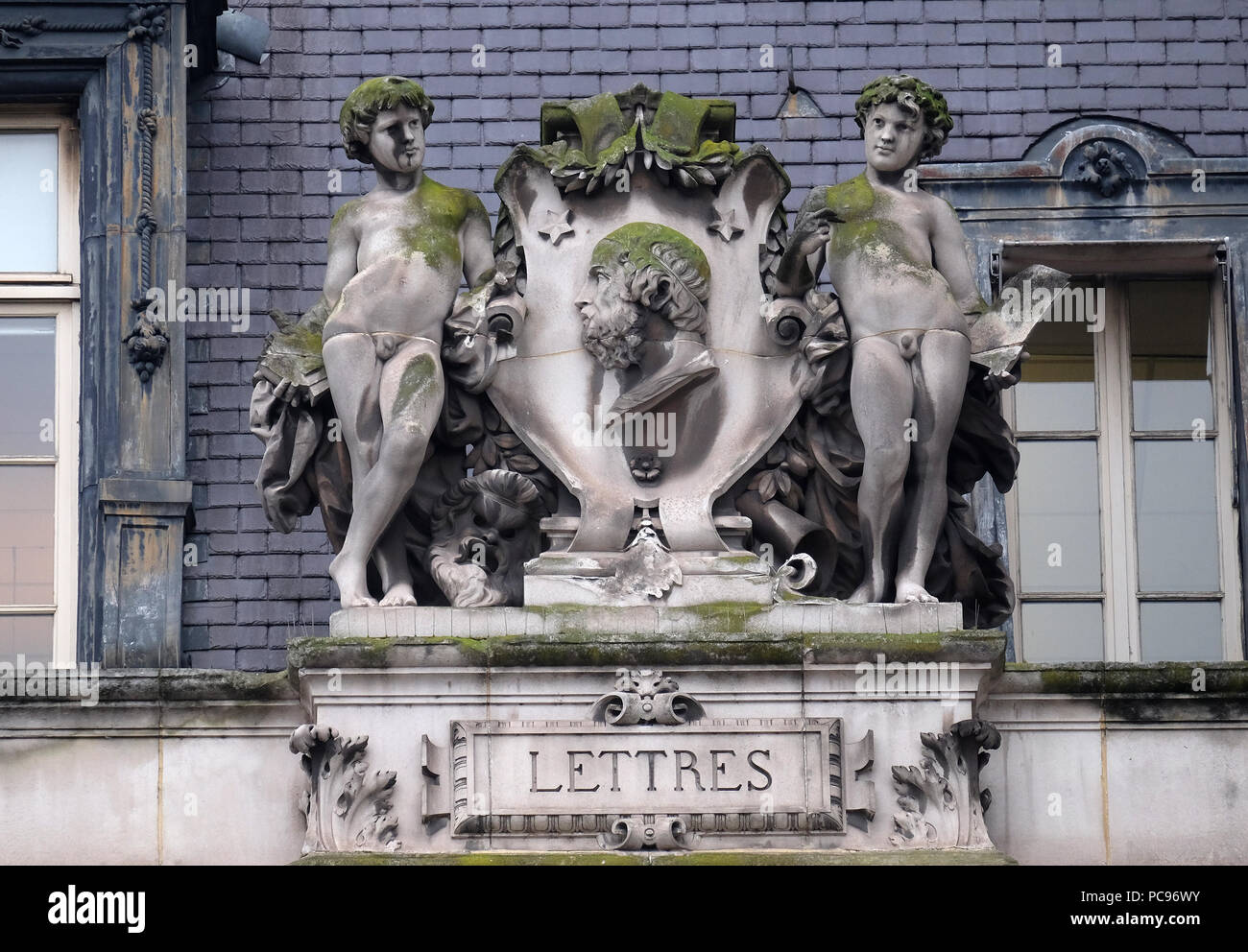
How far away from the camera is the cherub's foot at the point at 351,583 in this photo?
49.8 ft

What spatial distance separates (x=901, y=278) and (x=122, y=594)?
4.25 metres

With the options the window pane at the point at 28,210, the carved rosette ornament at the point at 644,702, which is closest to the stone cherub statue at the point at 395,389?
the carved rosette ornament at the point at 644,702

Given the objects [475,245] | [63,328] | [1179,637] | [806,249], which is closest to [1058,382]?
[1179,637]

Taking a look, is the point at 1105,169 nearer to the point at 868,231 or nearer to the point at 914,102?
the point at 914,102

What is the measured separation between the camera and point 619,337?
15.4 m

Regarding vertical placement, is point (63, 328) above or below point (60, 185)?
below

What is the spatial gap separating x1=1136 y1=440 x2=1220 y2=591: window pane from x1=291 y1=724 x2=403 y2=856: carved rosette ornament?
484cm

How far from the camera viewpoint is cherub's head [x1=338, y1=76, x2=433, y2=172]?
51.3ft

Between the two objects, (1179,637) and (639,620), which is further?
(1179,637)

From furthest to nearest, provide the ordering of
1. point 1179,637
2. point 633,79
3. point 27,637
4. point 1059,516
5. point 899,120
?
point 633,79, point 1059,516, point 1179,637, point 27,637, point 899,120

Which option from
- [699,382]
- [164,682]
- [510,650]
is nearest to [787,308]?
[699,382]

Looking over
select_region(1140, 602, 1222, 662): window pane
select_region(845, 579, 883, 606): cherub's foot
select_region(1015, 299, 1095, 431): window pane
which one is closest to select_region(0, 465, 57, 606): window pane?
select_region(845, 579, 883, 606): cherub's foot

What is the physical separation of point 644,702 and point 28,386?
183 inches
